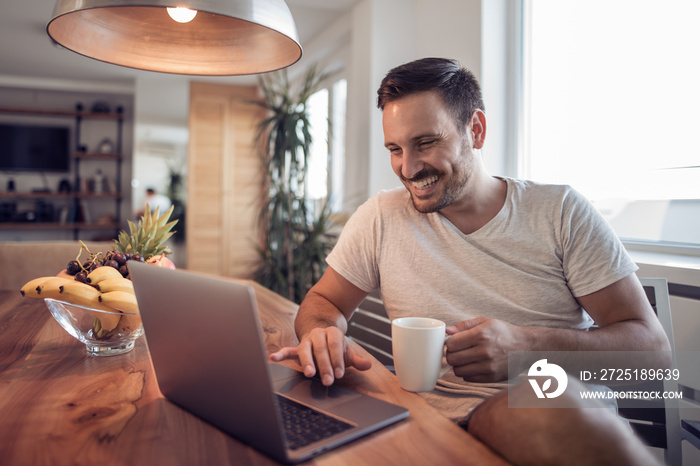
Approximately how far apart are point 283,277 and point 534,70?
7.22 ft

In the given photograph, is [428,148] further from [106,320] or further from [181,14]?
[106,320]

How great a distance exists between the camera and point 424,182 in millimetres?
1332

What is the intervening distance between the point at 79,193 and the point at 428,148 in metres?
6.59

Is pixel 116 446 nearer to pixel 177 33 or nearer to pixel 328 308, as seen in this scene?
pixel 328 308

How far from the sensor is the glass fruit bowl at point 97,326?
924 millimetres

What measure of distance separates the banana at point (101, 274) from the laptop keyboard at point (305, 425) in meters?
0.48

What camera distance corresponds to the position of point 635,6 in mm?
1935

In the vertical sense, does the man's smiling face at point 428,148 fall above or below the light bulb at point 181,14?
below

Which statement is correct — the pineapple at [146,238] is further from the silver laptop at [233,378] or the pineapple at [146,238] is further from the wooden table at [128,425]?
the silver laptop at [233,378]

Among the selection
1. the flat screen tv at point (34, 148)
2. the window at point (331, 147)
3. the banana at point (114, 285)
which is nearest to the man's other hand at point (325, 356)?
the banana at point (114, 285)

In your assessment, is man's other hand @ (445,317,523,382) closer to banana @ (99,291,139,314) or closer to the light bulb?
banana @ (99,291,139,314)

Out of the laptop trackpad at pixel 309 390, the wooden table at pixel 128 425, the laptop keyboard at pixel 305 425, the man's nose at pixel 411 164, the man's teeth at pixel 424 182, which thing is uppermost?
the man's nose at pixel 411 164

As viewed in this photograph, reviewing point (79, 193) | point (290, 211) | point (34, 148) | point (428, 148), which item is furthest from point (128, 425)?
point (34, 148)

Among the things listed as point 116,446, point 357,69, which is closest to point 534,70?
point 357,69
